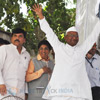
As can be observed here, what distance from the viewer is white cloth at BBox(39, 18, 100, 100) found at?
4.25m

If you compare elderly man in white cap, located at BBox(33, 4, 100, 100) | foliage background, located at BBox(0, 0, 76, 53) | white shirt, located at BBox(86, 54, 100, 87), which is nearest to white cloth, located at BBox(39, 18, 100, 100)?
elderly man in white cap, located at BBox(33, 4, 100, 100)

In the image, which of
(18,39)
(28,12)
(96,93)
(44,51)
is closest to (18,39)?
(18,39)

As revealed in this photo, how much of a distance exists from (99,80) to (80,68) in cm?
86

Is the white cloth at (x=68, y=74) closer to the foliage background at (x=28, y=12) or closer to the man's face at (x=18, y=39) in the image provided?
the man's face at (x=18, y=39)

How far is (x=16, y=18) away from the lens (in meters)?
8.67

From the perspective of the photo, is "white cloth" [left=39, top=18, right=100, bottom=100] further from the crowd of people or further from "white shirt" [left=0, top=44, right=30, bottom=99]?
"white shirt" [left=0, top=44, right=30, bottom=99]

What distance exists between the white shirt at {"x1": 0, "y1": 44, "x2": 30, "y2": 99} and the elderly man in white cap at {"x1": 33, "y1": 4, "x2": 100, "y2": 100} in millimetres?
463

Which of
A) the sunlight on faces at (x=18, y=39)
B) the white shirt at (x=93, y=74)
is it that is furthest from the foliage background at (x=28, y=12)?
the white shirt at (x=93, y=74)

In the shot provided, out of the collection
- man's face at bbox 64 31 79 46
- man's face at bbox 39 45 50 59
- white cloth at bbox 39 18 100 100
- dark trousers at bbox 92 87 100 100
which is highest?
man's face at bbox 64 31 79 46

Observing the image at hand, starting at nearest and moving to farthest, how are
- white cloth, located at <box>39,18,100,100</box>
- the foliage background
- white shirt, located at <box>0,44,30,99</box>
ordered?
1. white cloth, located at <box>39,18,100,100</box>
2. white shirt, located at <box>0,44,30,99</box>
3. the foliage background

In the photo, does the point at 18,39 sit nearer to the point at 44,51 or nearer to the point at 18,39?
the point at 18,39

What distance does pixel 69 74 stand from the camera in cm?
426

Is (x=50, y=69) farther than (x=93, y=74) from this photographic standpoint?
No

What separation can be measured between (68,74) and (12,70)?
2.88ft
